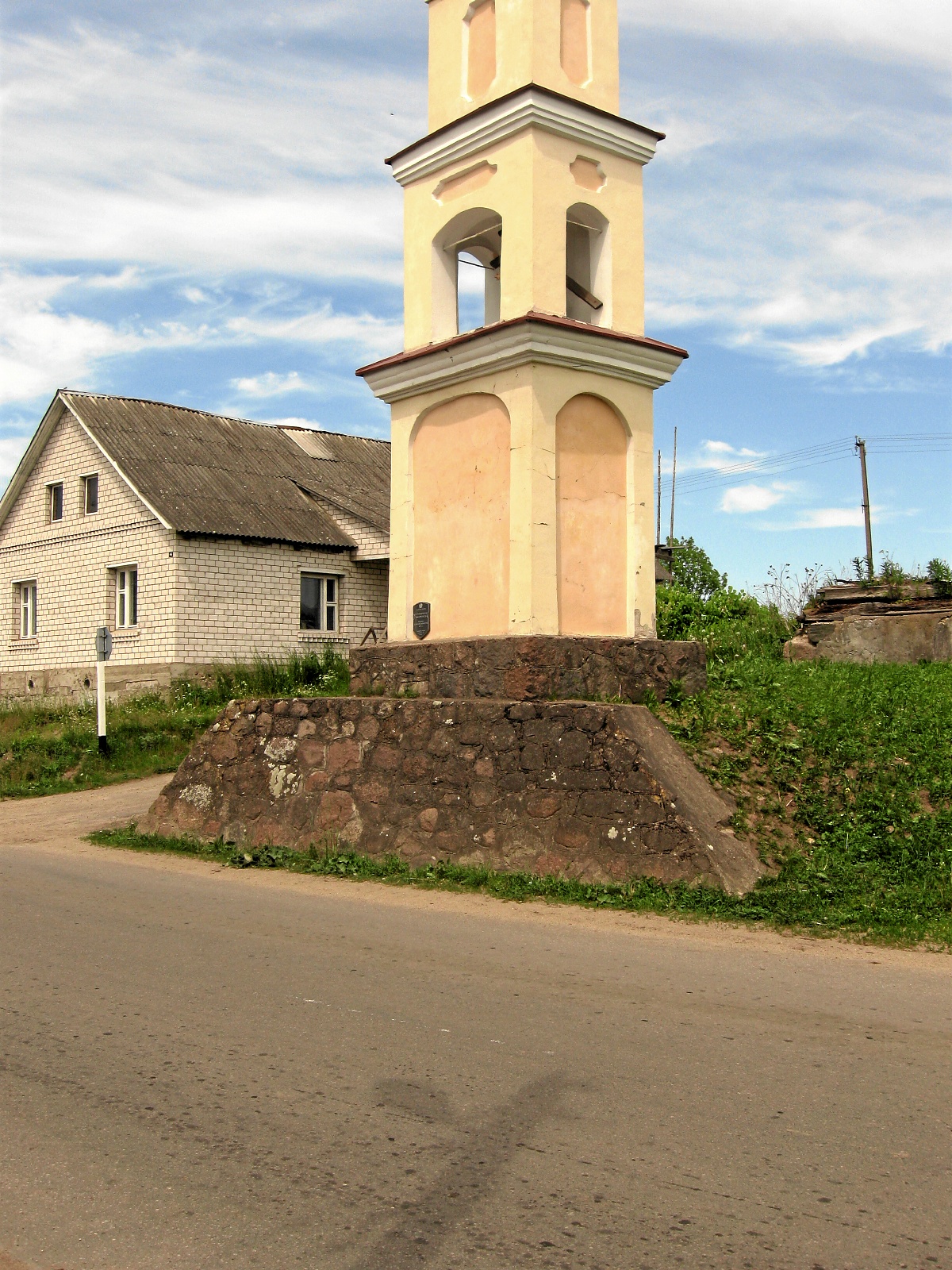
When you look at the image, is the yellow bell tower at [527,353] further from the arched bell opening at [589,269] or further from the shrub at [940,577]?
the shrub at [940,577]

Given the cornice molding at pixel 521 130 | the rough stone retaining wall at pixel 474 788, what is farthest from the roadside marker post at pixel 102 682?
the cornice molding at pixel 521 130

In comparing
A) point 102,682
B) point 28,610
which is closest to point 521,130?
point 102,682

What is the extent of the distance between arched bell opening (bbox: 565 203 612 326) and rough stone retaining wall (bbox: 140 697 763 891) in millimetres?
3843

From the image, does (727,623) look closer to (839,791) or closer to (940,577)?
(940,577)

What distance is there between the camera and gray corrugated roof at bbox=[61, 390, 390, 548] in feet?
77.6

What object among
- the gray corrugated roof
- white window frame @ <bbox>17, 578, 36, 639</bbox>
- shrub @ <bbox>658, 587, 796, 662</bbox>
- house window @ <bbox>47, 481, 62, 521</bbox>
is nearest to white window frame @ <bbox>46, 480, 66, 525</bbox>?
house window @ <bbox>47, 481, 62, 521</bbox>

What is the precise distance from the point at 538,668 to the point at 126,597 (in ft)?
56.2

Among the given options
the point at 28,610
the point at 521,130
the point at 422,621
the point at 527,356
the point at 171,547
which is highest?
the point at 521,130

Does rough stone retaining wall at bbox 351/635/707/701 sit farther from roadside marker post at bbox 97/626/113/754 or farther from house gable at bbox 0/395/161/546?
house gable at bbox 0/395/161/546

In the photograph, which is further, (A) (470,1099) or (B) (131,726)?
(B) (131,726)

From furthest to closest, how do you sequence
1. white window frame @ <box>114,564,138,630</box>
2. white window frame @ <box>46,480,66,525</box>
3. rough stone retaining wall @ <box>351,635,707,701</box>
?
white window frame @ <box>46,480,66,525</box>, white window frame @ <box>114,564,138,630</box>, rough stone retaining wall @ <box>351,635,707,701</box>

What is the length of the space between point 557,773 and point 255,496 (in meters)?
18.2

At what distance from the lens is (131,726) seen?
768 inches

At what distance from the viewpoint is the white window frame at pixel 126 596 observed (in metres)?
24.1
